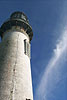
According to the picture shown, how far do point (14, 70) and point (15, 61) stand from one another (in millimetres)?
1130

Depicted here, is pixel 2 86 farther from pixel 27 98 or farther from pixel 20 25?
pixel 20 25

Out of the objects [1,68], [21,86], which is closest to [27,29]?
[1,68]

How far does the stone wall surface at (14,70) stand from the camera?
13.2 metres

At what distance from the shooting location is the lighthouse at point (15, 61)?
43.7 ft

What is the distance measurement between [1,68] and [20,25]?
23.9ft

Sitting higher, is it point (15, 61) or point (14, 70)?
point (15, 61)

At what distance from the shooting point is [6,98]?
12.6 metres

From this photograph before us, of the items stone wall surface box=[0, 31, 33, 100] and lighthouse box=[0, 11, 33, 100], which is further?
lighthouse box=[0, 11, 33, 100]

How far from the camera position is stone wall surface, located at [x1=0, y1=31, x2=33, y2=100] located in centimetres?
1317

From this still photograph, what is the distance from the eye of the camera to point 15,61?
15461 mm

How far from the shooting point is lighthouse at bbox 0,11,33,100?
13.3m

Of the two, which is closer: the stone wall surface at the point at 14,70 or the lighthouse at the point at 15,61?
the stone wall surface at the point at 14,70

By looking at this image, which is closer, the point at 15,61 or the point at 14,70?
the point at 14,70

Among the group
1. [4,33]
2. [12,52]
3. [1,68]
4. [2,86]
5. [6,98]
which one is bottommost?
[6,98]
